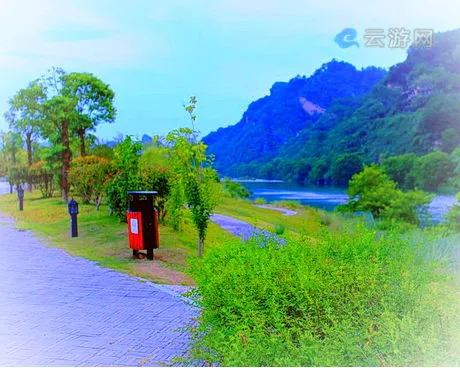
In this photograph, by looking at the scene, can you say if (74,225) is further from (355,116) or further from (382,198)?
(382,198)

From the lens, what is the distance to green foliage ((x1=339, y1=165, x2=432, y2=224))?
49.3 ft

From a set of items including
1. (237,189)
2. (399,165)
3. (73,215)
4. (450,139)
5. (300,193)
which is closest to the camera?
(73,215)

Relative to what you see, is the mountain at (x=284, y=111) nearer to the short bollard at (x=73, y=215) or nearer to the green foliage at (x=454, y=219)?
the short bollard at (x=73, y=215)

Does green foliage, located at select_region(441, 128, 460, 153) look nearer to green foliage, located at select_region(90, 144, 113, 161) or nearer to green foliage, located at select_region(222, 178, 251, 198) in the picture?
green foliage, located at select_region(222, 178, 251, 198)

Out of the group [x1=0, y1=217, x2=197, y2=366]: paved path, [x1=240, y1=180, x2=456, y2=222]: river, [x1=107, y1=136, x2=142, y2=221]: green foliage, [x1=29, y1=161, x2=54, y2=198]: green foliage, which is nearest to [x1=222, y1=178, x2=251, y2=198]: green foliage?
[x1=240, y1=180, x2=456, y2=222]: river

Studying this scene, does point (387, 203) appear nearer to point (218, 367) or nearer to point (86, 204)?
point (86, 204)

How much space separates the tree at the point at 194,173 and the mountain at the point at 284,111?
1.70 meters

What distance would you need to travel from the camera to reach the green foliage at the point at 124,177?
24.7 feet

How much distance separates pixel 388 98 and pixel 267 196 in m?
9.76

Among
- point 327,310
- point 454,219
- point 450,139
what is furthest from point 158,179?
point 450,139

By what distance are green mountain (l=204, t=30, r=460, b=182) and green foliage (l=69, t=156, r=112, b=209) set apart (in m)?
2.14

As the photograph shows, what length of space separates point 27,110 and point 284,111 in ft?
14.2

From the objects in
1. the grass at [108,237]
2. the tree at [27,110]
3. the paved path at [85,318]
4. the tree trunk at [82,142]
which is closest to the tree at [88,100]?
the tree trunk at [82,142]

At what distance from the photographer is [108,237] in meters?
7.14
